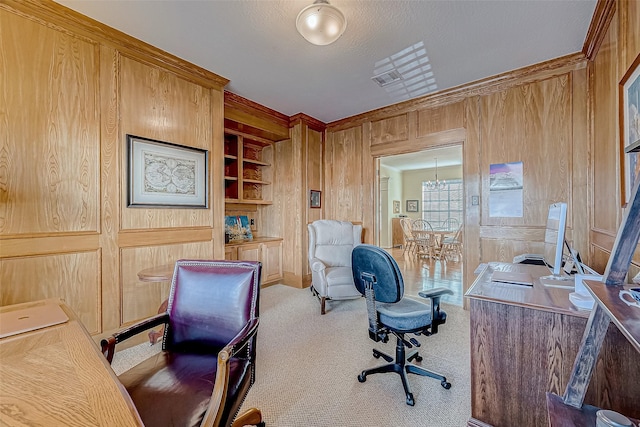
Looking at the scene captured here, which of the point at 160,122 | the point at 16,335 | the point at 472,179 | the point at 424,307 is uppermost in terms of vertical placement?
the point at 160,122

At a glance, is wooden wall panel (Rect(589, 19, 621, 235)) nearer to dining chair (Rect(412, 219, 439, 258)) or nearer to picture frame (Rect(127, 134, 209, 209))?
picture frame (Rect(127, 134, 209, 209))

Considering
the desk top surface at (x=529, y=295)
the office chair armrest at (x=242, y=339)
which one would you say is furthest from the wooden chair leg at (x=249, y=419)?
the desk top surface at (x=529, y=295)

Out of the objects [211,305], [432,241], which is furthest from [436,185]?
[211,305]

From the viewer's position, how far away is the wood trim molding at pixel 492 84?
2666 millimetres

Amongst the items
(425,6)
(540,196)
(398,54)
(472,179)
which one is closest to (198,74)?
(398,54)

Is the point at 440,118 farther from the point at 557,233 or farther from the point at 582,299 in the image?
the point at 582,299

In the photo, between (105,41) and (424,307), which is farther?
(105,41)

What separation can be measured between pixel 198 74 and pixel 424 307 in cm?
313

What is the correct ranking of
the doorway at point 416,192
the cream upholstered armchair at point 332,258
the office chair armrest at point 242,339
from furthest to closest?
the doorway at point 416,192, the cream upholstered armchair at point 332,258, the office chair armrest at point 242,339

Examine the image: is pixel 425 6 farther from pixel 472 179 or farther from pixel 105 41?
pixel 105 41

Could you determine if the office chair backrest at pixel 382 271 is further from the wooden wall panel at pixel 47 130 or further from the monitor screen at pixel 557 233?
the wooden wall panel at pixel 47 130

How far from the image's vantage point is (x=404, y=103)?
3.73m

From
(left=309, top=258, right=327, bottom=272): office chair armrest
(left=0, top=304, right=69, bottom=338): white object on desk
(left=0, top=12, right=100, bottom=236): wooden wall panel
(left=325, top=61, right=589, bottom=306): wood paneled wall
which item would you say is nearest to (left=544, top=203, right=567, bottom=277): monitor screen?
(left=325, top=61, right=589, bottom=306): wood paneled wall

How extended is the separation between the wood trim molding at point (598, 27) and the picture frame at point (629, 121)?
0.63 meters
